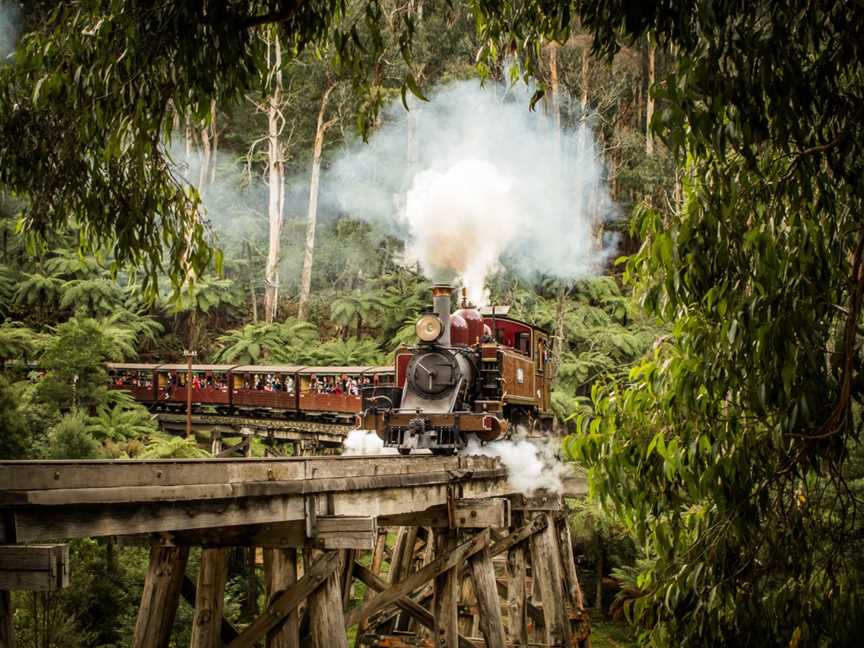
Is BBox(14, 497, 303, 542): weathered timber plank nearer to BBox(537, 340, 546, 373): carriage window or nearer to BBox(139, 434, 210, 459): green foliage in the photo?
BBox(537, 340, 546, 373): carriage window

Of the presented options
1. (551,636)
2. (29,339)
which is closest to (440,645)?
(551,636)

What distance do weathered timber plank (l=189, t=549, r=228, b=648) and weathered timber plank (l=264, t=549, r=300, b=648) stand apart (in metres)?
0.36

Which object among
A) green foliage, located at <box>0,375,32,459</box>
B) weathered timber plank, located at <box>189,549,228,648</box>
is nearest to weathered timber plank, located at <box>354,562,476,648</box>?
weathered timber plank, located at <box>189,549,228,648</box>

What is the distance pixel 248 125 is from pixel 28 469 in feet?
133

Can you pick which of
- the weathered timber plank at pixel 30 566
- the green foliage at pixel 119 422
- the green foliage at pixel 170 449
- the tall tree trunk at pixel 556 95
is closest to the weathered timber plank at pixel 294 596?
the weathered timber plank at pixel 30 566

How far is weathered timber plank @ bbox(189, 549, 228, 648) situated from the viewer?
21.8 feet

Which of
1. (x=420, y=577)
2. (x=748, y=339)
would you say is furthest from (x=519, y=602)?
(x=748, y=339)

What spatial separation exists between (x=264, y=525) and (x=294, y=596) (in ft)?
1.89

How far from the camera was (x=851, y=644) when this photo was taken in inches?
162

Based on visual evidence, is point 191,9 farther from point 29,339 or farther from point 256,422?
point 29,339

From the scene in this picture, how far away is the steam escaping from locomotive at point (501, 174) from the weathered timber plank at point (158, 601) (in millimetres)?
25893

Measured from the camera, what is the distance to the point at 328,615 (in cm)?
637

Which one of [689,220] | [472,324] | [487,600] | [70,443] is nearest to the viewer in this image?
[689,220]

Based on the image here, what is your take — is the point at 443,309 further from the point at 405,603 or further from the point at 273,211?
the point at 273,211
